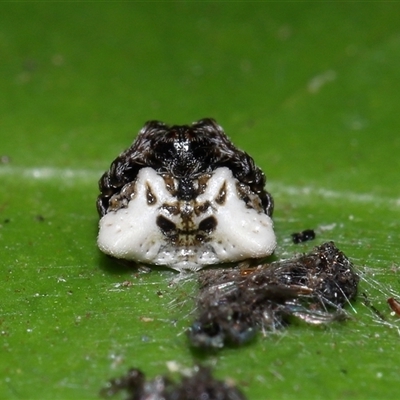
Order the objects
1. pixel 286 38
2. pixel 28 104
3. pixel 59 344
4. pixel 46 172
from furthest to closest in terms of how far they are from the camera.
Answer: pixel 286 38
pixel 28 104
pixel 46 172
pixel 59 344

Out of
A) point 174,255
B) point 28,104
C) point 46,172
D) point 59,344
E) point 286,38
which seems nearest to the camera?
point 59,344

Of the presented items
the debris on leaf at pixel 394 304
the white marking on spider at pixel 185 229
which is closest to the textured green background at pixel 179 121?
the debris on leaf at pixel 394 304

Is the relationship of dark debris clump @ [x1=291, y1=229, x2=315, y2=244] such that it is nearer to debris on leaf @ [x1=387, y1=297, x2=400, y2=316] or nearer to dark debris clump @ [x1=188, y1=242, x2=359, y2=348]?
dark debris clump @ [x1=188, y1=242, x2=359, y2=348]

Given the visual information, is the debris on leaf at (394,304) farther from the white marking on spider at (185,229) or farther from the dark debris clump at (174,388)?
the dark debris clump at (174,388)

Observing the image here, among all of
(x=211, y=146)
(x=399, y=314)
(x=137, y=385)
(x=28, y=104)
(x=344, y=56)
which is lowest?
(x=137, y=385)

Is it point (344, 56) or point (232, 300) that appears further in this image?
point (344, 56)

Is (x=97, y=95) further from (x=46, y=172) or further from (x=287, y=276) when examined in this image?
(x=287, y=276)

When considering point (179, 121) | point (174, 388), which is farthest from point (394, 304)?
point (179, 121)

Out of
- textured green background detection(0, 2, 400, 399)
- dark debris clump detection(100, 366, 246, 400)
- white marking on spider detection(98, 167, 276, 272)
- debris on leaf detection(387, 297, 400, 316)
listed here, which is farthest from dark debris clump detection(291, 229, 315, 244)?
dark debris clump detection(100, 366, 246, 400)

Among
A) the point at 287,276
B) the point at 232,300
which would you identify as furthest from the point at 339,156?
the point at 232,300
